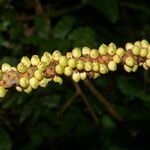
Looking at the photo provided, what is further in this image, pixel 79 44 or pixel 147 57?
pixel 79 44

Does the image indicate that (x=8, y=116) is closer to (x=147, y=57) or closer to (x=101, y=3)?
(x=101, y=3)

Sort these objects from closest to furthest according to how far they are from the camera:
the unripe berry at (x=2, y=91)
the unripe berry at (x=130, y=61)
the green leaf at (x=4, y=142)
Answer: the unripe berry at (x=2, y=91)
the unripe berry at (x=130, y=61)
the green leaf at (x=4, y=142)

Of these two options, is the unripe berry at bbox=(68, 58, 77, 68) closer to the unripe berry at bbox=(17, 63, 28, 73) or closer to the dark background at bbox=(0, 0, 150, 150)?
the unripe berry at bbox=(17, 63, 28, 73)

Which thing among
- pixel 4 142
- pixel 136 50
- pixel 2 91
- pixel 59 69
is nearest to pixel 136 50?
pixel 136 50

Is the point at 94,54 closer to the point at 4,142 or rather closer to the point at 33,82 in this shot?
the point at 33,82

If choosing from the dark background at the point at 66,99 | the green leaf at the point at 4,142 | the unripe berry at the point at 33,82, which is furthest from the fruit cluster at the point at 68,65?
the green leaf at the point at 4,142

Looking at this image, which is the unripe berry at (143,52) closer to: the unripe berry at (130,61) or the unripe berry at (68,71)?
the unripe berry at (130,61)

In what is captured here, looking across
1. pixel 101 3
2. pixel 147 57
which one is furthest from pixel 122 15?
pixel 147 57
